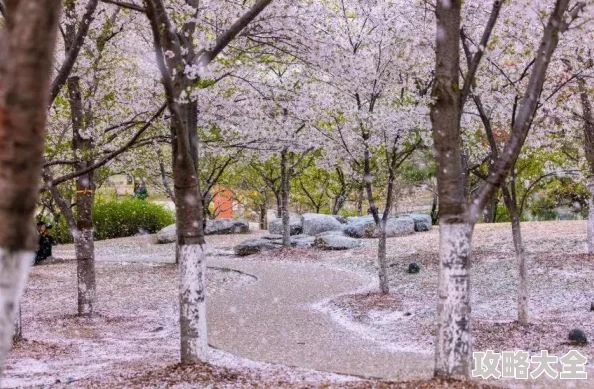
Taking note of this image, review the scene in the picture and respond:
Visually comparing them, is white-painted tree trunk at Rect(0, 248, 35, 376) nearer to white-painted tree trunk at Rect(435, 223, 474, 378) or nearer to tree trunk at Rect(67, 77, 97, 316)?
white-painted tree trunk at Rect(435, 223, 474, 378)

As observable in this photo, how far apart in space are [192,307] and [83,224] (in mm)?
5701

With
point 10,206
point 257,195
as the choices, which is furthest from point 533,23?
point 257,195

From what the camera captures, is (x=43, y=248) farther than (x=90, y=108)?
Yes

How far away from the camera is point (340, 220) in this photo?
2967 centimetres

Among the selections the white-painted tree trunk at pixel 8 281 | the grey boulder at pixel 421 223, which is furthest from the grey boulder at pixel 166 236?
the white-painted tree trunk at pixel 8 281

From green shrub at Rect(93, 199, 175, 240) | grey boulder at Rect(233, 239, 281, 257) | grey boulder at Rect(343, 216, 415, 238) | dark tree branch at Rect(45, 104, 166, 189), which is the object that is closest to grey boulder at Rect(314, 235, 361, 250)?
grey boulder at Rect(233, 239, 281, 257)

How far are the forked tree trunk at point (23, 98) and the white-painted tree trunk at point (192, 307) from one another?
16.8 feet

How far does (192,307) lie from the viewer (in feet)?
25.3

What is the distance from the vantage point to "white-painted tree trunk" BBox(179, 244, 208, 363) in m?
7.71

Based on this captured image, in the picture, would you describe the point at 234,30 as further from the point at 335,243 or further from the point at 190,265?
the point at 335,243

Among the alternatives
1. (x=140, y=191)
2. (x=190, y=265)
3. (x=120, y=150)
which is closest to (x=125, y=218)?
(x=140, y=191)

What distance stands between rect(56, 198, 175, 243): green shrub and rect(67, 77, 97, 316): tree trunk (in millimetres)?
20057

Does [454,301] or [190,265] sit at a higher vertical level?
[190,265]

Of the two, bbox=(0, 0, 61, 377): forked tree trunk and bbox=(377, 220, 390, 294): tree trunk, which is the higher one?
→ bbox=(0, 0, 61, 377): forked tree trunk
